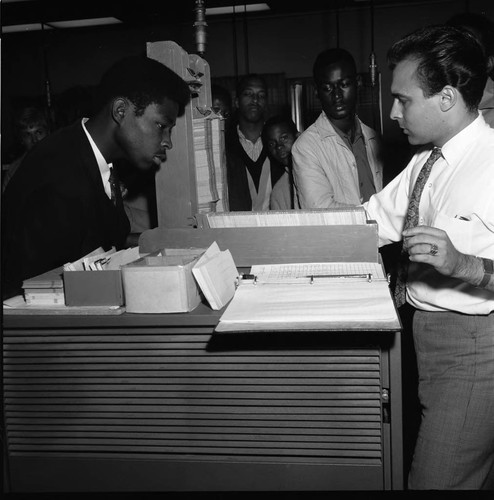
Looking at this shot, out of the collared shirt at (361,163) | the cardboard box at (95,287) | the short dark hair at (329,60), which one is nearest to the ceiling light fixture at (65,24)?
the short dark hair at (329,60)

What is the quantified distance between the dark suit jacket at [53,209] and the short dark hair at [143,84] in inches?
8.6

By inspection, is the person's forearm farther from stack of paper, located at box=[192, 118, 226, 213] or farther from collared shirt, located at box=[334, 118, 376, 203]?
collared shirt, located at box=[334, 118, 376, 203]

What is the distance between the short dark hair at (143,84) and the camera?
7.59ft

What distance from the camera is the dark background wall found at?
654cm

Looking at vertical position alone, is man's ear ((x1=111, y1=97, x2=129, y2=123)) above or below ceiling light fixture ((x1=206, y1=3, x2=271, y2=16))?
below

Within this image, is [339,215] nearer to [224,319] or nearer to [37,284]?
[224,319]

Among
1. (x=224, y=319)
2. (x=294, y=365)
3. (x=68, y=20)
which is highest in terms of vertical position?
(x=68, y=20)

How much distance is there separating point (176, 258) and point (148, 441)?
1.82 ft

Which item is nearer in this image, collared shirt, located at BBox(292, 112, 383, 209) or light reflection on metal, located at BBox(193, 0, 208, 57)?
light reflection on metal, located at BBox(193, 0, 208, 57)

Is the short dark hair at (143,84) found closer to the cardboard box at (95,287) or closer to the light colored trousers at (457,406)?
the cardboard box at (95,287)

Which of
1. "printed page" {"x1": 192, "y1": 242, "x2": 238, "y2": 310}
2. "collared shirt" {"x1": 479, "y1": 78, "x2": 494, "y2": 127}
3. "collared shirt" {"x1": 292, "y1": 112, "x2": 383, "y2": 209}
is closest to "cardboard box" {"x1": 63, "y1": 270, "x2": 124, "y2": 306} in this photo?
"printed page" {"x1": 192, "y1": 242, "x2": 238, "y2": 310}

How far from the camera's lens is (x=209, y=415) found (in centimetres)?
172

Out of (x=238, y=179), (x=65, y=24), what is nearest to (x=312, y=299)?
(x=238, y=179)

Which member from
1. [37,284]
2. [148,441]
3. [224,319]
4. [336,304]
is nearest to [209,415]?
[148,441]
